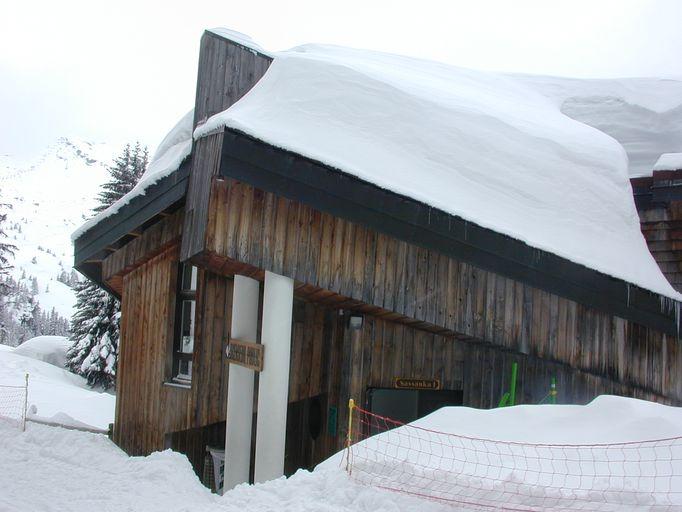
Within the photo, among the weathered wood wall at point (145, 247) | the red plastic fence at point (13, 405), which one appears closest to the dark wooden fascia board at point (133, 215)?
the weathered wood wall at point (145, 247)

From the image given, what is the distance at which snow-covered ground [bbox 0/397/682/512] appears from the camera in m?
5.34

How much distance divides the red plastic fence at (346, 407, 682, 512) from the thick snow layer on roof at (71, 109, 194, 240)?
6.10 m

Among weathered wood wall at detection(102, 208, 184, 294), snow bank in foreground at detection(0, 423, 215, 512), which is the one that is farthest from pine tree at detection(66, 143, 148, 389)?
snow bank in foreground at detection(0, 423, 215, 512)

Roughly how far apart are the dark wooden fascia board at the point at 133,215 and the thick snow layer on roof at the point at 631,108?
30.1ft

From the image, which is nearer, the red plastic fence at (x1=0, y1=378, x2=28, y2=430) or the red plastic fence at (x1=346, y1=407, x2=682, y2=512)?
the red plastic fence at (x1=346, y1=407, x2=682, y2=512)

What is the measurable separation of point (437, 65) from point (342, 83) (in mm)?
6698

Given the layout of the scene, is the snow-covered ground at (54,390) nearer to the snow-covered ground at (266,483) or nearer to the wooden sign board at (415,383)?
the snow-covered ground at (266,483)

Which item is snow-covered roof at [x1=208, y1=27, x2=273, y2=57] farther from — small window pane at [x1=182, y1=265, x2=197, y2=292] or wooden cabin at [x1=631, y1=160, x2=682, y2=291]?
wooden cabin at [x1=631, y1=160, x2=682, y2=291]

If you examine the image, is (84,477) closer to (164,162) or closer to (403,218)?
(164,162)

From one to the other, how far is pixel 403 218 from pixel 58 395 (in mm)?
17543

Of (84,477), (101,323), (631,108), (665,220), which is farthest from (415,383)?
(101,323)

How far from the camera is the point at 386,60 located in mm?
13805

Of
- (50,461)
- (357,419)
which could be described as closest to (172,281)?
(50,461)

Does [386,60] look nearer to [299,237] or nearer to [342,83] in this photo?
[342,83]
